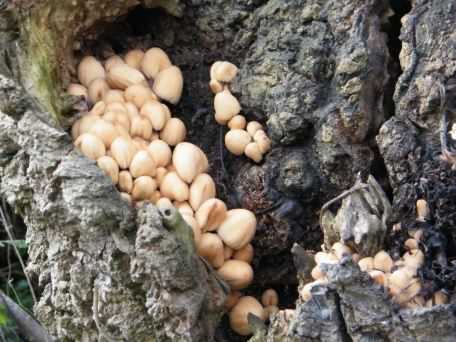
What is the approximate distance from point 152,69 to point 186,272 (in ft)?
2.47

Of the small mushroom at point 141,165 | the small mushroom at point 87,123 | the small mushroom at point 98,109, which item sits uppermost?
the small mushroom at point 98,109

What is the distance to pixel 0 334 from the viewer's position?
9.86 feet

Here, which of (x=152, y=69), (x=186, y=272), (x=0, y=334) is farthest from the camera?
(x=0, y=334)

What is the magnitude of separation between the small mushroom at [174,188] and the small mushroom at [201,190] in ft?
0.07

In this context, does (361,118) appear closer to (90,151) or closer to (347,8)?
(347,8)

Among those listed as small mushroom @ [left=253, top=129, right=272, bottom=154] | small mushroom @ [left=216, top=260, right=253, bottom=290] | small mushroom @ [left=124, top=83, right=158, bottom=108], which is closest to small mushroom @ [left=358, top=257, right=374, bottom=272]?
small mushroom @ [left=216, top=260, right=253, bottom=290]

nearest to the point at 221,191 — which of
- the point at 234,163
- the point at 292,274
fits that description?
the point at 234,163

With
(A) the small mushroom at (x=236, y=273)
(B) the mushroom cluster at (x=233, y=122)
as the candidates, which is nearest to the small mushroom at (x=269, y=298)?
(A) the small mushroom at (x=236, y=273)

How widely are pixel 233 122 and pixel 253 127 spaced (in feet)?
0.20

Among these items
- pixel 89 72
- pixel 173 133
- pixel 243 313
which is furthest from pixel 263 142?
pixel 89 72

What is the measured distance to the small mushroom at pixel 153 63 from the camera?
2234 millimetres

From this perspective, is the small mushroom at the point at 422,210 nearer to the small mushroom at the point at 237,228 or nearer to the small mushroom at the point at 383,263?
the small mushroom at the point at 383,263

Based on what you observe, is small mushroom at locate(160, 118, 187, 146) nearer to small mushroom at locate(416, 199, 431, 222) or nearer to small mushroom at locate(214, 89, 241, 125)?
small mushroom at locate(214, 89, 241, 125)

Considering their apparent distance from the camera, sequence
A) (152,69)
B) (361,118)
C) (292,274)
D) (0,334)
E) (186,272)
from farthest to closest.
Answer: (0,334), (152,69), (292,274), (361,118), (186,272)
